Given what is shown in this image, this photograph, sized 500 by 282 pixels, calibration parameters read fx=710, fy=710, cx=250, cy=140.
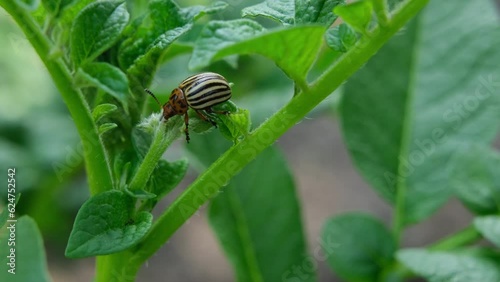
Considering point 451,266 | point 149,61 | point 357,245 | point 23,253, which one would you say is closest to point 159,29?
point 149,61

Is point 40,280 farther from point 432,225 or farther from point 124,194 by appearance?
point 432,225

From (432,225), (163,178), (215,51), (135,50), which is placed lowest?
(432,225)

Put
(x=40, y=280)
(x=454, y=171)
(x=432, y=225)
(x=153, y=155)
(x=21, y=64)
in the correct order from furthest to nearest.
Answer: (x=432, y=225) → (x=21, y=64) → (x=454, y=171) → (x=40, y=280) → (x=153, y=155)

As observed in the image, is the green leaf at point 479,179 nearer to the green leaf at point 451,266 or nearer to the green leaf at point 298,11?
the green leaf at point 451,266

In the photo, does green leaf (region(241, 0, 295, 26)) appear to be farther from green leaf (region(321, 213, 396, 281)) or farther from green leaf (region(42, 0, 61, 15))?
green leaf (region(321, 213, 396, 281))

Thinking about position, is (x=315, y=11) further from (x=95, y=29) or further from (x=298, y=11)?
(x=95, y=29)

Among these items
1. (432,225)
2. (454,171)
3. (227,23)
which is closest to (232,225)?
(454,171)

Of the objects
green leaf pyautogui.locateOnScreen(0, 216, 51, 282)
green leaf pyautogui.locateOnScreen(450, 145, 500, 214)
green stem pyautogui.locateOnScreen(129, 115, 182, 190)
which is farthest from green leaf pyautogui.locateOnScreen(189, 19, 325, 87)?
green leaf pyautogui.locateOnScreen(450, 145, 500, 214)

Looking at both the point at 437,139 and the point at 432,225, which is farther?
the point at 432,225
